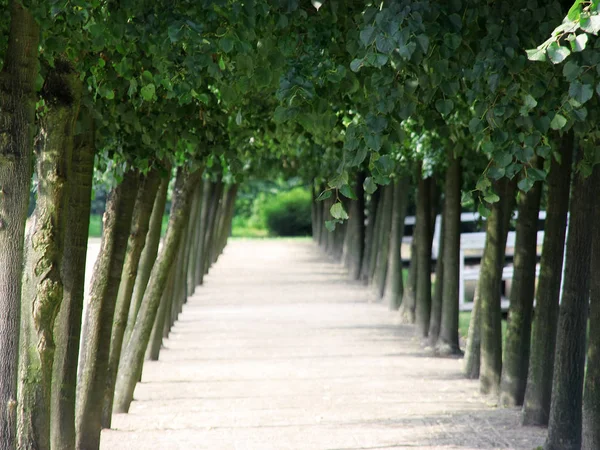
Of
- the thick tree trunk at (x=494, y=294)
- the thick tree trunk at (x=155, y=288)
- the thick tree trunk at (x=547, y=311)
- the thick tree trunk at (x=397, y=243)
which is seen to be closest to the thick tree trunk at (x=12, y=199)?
the thick tree trunk at (x=547, y=311)

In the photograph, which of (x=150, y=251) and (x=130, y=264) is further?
(x=150, y=251)

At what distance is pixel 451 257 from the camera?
14.0 m

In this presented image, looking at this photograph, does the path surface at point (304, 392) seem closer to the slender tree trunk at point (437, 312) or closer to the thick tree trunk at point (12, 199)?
the slender tree trunk at point (437, 312)

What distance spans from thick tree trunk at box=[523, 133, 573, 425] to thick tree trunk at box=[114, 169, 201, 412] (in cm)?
362

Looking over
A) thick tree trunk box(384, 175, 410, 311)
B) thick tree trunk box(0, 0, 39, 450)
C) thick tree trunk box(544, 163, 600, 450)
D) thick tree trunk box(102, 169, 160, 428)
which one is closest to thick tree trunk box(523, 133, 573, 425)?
thick tree trunk box(544, 163, 600, 450)

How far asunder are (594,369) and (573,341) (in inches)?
35.4

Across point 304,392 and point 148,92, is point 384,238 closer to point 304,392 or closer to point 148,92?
point 304,392

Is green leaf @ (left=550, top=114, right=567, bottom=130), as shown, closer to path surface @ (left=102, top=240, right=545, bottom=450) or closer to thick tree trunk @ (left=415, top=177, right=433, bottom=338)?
path surface @ (left=102, top=240, right=545, bottom=450)

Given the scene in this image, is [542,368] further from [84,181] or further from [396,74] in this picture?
[396,74]

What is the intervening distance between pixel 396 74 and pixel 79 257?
9.77ft

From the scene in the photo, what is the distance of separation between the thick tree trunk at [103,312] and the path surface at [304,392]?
714 mm

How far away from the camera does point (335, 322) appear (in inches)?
758

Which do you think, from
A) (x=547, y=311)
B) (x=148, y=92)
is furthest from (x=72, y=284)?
(x=547, y=311)

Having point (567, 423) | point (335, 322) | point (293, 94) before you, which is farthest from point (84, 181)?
point (335, 322)
